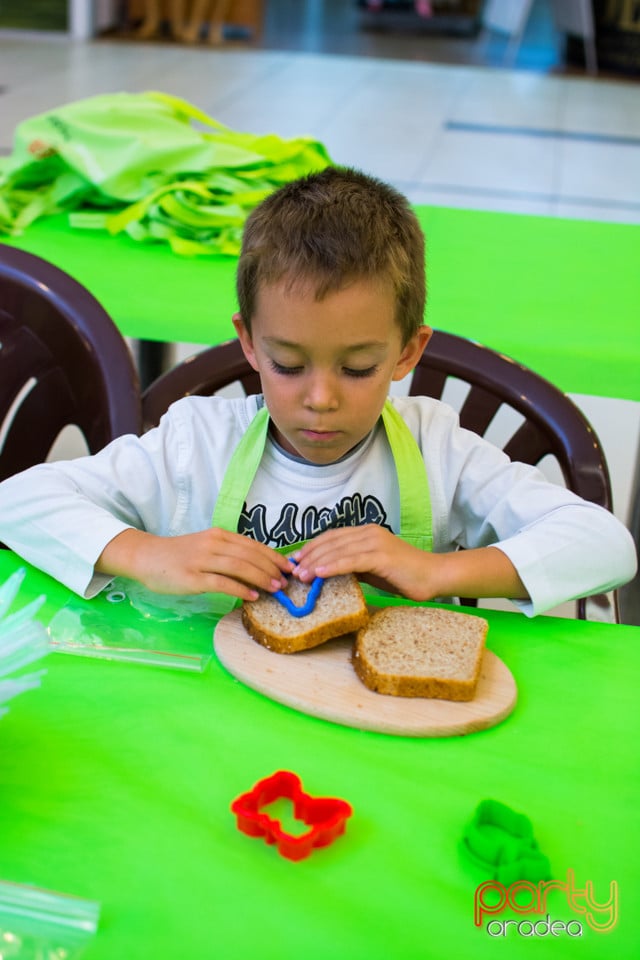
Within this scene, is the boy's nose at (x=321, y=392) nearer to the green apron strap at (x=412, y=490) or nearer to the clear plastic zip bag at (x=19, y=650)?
the green apron strap at (x=412, y=490)

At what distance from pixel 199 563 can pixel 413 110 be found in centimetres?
602

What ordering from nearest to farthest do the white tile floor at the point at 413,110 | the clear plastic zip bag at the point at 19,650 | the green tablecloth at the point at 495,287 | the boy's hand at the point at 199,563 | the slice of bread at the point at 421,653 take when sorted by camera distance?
the clear plastic zip bag at the point at 19,650
the slice of bread at the point at 421,653
the boy's hand at the point at 199,563
the green tablecloth at the point at 495,287
the white tile floor at the point at 413,110

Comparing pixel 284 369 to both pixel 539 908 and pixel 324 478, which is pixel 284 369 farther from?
pixel 539 908

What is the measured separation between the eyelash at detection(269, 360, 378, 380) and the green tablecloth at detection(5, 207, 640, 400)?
67 cm

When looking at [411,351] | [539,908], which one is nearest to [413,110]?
[411,351]

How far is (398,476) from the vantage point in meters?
1.20

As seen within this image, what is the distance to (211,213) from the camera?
2.03 m

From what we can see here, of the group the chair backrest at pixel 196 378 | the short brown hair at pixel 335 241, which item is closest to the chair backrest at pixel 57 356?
the chair backrest at pixel 196 378

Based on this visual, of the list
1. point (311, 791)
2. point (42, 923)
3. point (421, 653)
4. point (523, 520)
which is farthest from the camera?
point (523, 520)

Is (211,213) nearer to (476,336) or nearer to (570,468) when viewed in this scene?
(476,336)

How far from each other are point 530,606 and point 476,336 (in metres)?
0.75

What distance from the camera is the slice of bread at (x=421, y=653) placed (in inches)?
33.3

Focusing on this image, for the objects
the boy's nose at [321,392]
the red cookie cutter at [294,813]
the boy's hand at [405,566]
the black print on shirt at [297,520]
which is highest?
the boy's nose at [321,392]

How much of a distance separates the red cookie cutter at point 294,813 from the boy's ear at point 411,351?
1.67ft
